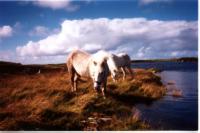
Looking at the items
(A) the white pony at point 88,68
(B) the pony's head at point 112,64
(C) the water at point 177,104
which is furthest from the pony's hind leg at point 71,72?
(C) the water at point 177,104

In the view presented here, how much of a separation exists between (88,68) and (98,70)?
0.13 m

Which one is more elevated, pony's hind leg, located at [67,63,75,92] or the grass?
pony's hind leg, located at [67,63,75,92]

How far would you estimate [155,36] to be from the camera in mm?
3479

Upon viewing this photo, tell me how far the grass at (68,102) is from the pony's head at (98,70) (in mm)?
76

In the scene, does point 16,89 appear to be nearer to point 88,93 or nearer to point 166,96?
point 88,93

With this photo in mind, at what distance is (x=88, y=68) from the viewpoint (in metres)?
3.49

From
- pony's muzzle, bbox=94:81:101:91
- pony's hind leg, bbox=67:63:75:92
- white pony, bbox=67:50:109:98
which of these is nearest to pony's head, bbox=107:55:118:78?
white pony, bbox=67:50:109:98

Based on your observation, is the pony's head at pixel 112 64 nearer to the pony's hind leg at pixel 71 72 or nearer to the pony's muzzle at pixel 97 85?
the pony's muzzle at pixel 97 85

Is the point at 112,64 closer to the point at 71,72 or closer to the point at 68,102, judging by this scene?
the point at 71,72

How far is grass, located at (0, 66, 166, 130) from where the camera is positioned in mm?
3342

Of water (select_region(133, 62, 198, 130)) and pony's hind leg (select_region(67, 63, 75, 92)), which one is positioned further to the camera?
pony's hind leg (select_region(67, 63, 75, 92))

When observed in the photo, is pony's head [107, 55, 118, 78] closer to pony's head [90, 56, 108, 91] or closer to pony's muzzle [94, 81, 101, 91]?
pony's head [90, 56, 108, 91]

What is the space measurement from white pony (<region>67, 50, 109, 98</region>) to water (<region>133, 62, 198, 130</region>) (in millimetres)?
363

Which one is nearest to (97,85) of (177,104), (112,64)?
(112,64)
